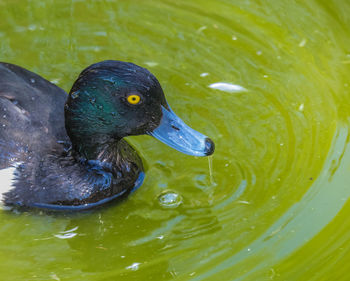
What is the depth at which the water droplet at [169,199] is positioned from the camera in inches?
199

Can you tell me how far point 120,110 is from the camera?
480 cm

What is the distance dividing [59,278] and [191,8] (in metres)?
4.09

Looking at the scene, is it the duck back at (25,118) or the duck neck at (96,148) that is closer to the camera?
the duck back at (25,118)

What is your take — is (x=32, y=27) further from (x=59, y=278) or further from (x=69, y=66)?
(x=59, y=278)

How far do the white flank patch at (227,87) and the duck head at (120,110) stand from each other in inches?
57.1

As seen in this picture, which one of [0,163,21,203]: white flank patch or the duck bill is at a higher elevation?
→ the duck bill

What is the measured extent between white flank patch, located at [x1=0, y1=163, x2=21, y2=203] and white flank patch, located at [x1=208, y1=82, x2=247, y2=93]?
229cm

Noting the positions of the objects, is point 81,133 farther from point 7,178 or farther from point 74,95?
point 7,178

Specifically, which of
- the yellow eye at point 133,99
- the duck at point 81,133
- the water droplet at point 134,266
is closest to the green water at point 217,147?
the water droplet at point 134,266

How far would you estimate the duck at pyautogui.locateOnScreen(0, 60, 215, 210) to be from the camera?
4.70 meters

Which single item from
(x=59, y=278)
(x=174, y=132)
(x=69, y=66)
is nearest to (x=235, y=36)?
(x=69, y=66)

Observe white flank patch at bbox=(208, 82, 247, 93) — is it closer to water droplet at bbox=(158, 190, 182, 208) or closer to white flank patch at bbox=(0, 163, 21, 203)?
water droplet at bbox=(158, 190, 182, 208)

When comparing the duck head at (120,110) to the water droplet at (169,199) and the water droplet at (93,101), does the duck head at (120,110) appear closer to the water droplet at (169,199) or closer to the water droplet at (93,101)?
the water droplet at (93,101)

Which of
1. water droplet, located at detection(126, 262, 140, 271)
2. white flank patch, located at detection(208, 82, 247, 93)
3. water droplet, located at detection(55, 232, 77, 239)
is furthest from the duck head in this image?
white flank patch, located at detection(208, 82, 247, 93)
